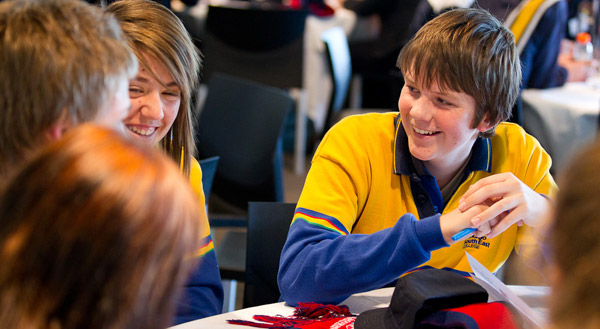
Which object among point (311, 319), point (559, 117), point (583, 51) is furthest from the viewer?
point (583, 51)

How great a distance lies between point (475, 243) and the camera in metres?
1.67

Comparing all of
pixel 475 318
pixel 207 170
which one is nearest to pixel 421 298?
pixel 475 318

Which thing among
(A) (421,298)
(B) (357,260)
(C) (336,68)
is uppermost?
(A) (421,298)

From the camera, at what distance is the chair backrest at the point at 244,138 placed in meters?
2.67

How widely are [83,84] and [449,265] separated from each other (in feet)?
3.55

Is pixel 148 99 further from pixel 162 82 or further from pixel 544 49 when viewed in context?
pixel 544 49

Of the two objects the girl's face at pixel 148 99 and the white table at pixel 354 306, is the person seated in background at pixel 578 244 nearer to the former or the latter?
the white table at pixel 354 306

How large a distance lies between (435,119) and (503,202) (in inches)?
11.2

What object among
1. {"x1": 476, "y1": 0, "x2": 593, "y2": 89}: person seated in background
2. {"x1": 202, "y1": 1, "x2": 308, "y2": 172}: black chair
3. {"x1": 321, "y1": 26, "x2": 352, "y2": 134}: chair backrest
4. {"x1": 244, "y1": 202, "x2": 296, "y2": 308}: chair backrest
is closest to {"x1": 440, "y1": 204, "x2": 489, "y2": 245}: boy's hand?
{"x1": 244, "y1": 202, "x2": 296, "y2": 308}: chair backrest

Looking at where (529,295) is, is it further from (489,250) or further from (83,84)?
(83,84)

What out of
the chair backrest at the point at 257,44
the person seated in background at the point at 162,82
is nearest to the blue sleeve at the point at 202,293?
the person seated in background at the point at 162,82

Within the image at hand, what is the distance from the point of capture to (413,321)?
1.11 metres

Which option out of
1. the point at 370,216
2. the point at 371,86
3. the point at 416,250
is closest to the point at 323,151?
the point at 370,216

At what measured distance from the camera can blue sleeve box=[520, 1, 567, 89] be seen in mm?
3189
